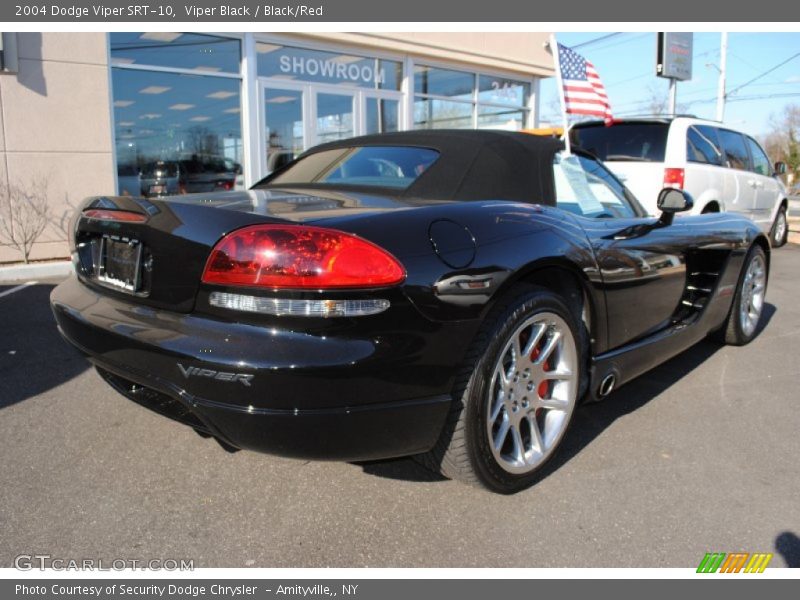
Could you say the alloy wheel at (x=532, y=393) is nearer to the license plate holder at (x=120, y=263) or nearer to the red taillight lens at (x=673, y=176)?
the license plate holder at (x=120, y=263)

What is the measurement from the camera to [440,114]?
12984 mm

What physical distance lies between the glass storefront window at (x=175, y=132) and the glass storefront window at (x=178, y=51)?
153mm

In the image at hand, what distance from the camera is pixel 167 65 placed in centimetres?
904

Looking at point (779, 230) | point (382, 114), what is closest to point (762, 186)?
point (779, 230)

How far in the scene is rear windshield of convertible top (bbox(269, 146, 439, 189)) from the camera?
9.82 feet

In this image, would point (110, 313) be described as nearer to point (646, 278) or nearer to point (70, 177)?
point (646, 278)

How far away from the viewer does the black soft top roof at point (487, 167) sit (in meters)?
2.78

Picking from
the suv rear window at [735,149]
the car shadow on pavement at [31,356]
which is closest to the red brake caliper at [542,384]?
the car shadow on pavement at [31,356]

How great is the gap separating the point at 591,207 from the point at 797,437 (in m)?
1.53

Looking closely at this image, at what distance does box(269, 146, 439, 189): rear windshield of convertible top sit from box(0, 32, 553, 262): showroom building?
5.18 ft

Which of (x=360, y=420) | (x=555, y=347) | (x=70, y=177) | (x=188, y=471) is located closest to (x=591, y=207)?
(x=555, y=347)

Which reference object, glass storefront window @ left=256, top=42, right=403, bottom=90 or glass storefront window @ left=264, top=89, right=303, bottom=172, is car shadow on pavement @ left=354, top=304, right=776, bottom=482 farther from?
glass storefront window @ left=256, top=42, right=403, bottom=90

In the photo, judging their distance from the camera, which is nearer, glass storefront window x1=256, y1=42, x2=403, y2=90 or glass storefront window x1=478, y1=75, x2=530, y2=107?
glass storefront window x1=256, y1=42, x2=403, y2=90

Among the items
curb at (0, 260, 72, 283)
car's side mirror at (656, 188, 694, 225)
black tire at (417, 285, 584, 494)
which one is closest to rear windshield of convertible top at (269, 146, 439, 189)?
black tire at (417, 285, 584, 494)
